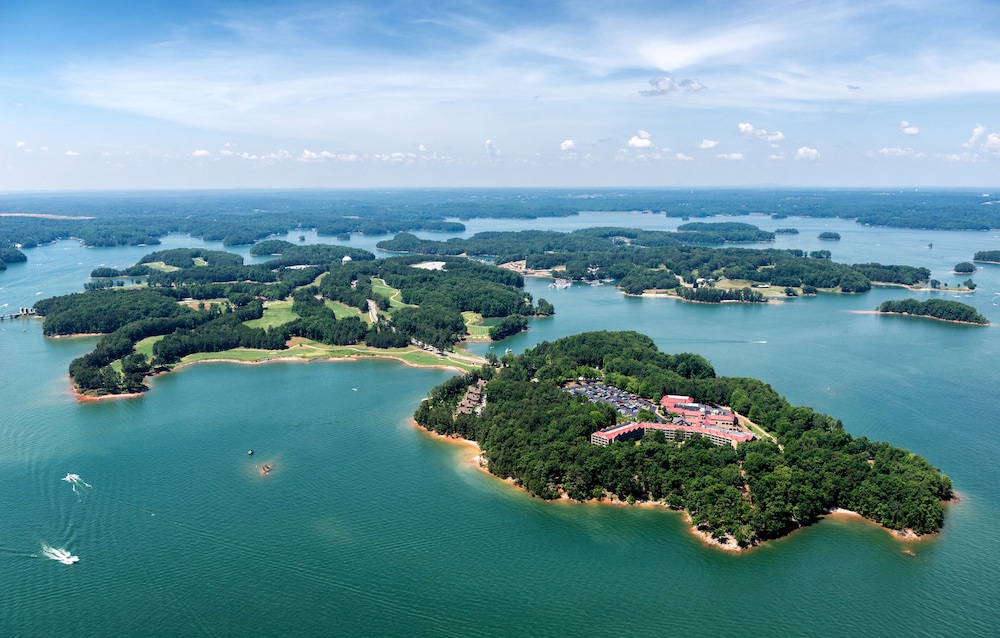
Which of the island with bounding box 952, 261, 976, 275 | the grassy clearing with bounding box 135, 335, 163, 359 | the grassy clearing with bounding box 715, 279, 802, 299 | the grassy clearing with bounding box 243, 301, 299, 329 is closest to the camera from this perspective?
the grassy clearing with bounding box 135, 335, 163, 359

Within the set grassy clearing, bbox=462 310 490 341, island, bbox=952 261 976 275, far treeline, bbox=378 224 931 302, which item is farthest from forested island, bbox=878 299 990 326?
grassy clearing, bbox=462 310 490 341

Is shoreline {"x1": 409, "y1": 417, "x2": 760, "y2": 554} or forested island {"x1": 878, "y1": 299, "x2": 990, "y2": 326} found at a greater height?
forested island {"x1": 878, "y1": 299, "x2": 990, "y2": 326}

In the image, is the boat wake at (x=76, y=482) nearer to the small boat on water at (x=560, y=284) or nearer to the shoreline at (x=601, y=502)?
the shoreline at (x=601, y=502)

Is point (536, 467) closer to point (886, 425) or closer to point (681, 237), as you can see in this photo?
point (886, 425)

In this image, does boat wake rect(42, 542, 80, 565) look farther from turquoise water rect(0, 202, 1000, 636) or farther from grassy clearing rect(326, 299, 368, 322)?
grassy clearing rect(326, 299, 368, 322)

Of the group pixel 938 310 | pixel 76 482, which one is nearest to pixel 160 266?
pixel 76 482

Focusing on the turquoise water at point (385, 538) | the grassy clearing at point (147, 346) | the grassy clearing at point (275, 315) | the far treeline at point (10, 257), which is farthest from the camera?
the far treeline at point (10, 257)

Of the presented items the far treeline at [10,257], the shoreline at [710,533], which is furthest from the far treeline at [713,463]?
the far treeline at [10,257]

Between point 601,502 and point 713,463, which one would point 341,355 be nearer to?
point 601,502
